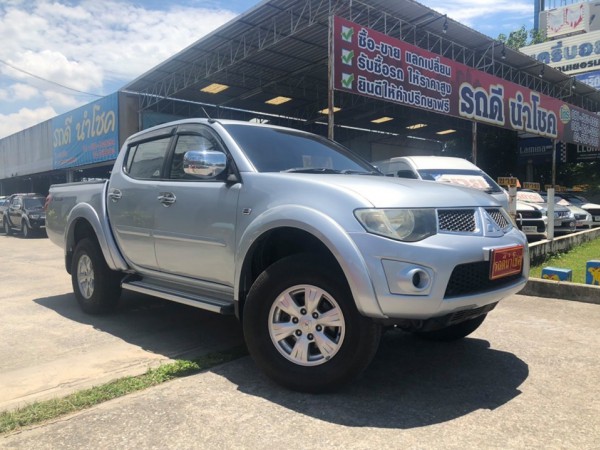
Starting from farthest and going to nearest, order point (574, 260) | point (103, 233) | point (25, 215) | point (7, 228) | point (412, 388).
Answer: point (7, 228), point (25, 215), point (574, 260), point (103, 233), point (412, 388)

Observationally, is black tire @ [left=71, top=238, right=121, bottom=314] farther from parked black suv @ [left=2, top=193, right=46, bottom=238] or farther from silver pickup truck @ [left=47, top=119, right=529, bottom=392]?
parked black suv @ [left=2, top=193, right=46, bottom=238]

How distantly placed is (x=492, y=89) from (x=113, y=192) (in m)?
17.3

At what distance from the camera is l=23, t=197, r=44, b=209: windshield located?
1822cm

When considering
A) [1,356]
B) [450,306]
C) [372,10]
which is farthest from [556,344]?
[372,10]

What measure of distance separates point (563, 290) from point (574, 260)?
2839 millimetres

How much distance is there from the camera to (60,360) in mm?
3869

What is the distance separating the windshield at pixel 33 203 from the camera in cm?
1822

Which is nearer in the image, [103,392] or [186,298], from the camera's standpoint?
[103,392]

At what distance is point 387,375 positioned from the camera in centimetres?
345

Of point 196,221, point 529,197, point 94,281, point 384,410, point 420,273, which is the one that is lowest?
point 384,410

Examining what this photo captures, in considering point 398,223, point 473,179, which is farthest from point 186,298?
point 473,179

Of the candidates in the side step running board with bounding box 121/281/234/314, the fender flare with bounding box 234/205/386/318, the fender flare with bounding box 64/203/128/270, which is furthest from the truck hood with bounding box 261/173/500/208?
the fender flare with bounding box 64/203/128/270

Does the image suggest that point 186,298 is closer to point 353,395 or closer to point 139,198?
point 139,198

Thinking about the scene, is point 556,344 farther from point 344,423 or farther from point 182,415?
point 182,415
